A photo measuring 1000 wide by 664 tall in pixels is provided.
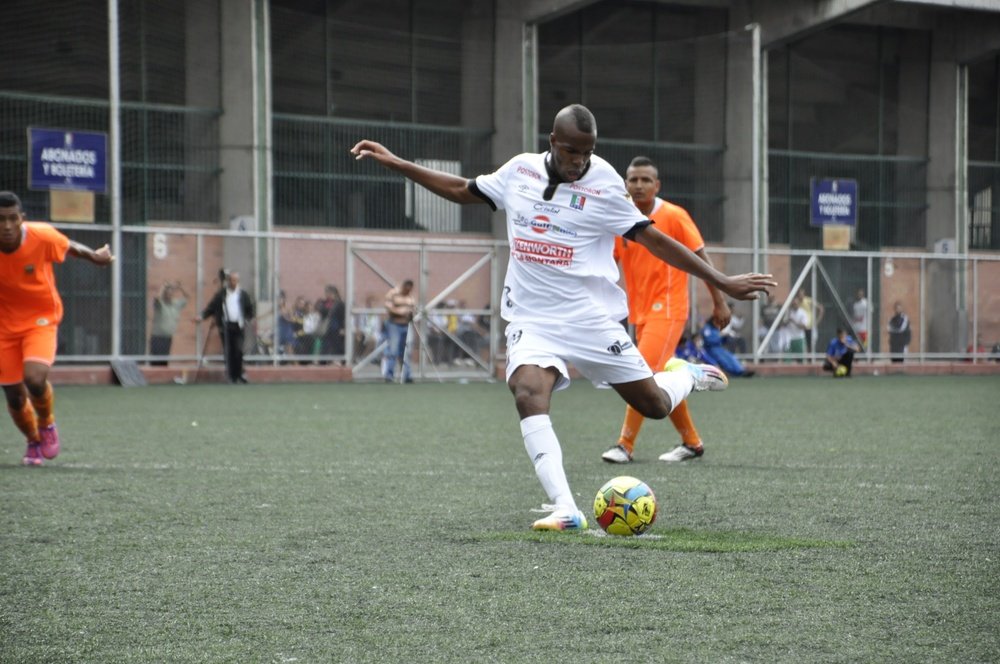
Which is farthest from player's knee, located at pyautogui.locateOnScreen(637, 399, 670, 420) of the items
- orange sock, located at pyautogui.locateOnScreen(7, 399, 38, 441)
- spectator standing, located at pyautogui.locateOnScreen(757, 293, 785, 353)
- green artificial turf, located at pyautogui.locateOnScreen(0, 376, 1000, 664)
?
spectator standing, located at pyautogui.locateOnScreen(757, 293, 785, 353)

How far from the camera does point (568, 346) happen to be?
656cm

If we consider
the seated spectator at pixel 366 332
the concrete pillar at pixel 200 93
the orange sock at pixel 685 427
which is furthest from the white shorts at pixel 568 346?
the concrete pillar at pixel 200 93

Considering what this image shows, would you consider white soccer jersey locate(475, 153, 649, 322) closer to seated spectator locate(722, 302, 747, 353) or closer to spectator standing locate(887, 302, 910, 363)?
seated spectator locate(722, 302, 747, 353)

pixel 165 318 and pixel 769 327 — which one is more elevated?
pixel 165 318

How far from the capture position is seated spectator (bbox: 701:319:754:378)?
26.2m

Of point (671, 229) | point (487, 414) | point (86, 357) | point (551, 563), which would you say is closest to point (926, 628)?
point (551, 563)

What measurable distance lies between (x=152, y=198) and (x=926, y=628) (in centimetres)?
2500

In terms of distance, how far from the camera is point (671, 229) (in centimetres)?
970

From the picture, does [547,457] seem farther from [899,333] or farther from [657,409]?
[899,333]

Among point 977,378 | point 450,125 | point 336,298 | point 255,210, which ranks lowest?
point 977,378

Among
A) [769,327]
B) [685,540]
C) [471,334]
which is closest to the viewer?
[685,540]

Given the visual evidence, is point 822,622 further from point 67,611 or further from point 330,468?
point 330,468

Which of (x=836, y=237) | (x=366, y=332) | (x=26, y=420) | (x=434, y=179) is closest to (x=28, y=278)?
(x=26, y=420)

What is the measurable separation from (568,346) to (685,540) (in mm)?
1169
